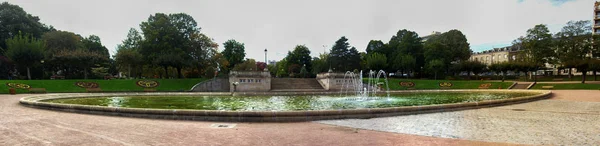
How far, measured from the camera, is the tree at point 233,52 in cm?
7630

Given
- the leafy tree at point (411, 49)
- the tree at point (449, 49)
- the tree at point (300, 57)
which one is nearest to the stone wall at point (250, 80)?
the leafy tree at point (411, 49)

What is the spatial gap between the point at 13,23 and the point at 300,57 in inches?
2291

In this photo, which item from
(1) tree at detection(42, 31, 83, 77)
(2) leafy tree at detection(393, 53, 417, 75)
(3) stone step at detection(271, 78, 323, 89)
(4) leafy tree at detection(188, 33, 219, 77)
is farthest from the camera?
(2) leafy tree at detection(393, 53, 417, 75)

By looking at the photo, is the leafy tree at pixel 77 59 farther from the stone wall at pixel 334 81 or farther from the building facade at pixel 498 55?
the building facade at pixel 498 55

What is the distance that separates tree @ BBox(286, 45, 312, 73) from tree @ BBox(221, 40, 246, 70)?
13167mm

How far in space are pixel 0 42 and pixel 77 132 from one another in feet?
198

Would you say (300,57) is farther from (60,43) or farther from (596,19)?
(596,19)

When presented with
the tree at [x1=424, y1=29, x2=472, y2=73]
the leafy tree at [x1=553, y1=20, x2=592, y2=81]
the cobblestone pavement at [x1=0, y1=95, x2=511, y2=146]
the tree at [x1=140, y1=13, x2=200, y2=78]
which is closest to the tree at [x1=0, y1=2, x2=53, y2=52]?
the tree at [x1=140, y1=13, x2=200, y2=78]

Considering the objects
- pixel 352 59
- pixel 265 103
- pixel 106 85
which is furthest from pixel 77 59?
pixel 352 59

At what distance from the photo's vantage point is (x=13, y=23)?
51844 mm

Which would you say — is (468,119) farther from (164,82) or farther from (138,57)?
(138,57)

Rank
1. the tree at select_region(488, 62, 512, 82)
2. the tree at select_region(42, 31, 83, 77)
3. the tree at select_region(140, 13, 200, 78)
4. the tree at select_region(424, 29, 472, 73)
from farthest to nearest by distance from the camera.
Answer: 1. the tree at select_region(424, 29, 472, 73)
2. the tree at select_region(488, 62, 512, 82)
3. the tree at select_region(42, 31, 83, 77)
4. the tree at select_region(140, 13, 200, 78)

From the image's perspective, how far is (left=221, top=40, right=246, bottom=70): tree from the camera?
76300mm

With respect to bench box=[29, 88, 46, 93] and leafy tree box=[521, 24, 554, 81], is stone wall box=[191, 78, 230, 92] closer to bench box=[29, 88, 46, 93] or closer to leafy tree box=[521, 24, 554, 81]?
bench box=[29, 88, 46, 93]
